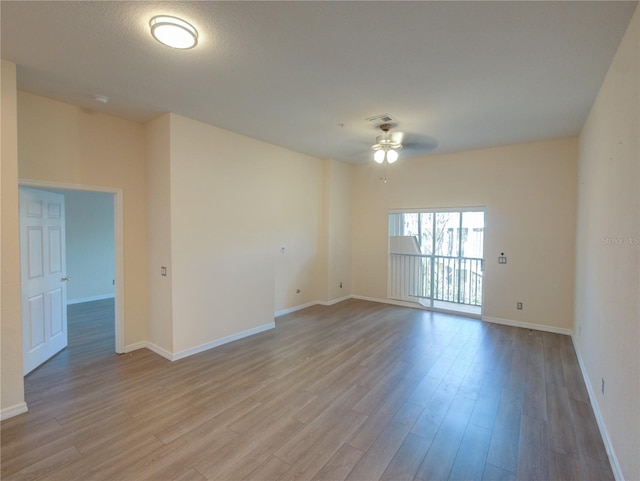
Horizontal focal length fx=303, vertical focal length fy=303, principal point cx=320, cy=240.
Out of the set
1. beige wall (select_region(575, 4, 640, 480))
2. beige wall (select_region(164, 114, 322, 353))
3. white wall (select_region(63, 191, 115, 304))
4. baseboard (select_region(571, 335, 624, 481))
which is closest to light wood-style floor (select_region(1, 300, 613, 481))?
baseboard (select_region(571, 335, 624, 481))

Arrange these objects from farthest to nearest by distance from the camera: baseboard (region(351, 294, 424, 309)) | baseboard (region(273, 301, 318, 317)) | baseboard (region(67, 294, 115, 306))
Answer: baseboard (region(67, 294, 115, 306))
baseboard (region(351, 294, 424, 309))
baseboard (region(273, 301, 318, 317))

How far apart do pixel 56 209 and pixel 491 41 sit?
16.3 feet

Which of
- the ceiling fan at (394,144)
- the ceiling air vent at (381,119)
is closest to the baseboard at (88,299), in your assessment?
the ceiling fan at (394,144)

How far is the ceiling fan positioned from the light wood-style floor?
254 centimetres

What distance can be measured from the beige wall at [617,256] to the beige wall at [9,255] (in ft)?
14.1

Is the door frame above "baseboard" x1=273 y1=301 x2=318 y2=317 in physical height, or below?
above

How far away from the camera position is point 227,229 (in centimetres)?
418

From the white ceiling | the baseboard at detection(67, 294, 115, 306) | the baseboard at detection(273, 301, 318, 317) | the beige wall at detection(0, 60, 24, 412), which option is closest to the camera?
the white ceiling

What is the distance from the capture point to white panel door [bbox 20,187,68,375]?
319 centimetres

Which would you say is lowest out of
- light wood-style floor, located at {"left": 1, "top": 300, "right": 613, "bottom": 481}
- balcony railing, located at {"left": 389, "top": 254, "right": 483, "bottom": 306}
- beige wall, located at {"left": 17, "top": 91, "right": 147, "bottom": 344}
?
light wood-style floor, located at {"left": 1, "top": 300, "right": 613, "bottom": 481}

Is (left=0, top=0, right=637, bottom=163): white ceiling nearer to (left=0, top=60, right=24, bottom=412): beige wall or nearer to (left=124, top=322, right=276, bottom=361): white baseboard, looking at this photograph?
(left=0, top=60, right=24, bottom=412): beige wall

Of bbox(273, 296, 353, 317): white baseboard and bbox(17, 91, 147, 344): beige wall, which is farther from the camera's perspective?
bbox(273, 296, 353, 317): white baseboard

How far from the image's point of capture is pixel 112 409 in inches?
103

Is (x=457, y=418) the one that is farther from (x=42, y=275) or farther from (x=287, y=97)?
(x=42, y=275)
